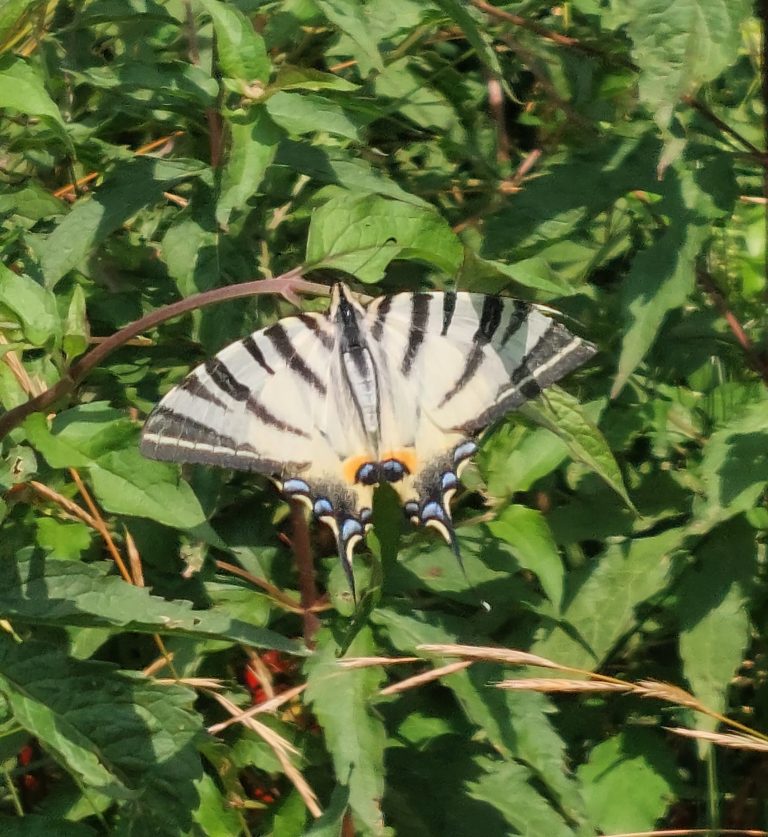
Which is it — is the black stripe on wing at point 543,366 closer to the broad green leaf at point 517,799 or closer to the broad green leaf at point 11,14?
the broad green leaf at point 517,799

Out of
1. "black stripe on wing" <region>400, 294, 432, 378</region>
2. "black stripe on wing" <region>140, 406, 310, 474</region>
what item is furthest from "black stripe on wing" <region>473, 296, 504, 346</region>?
"black stripe on wing" <region>140, 406, 310, 474</region>

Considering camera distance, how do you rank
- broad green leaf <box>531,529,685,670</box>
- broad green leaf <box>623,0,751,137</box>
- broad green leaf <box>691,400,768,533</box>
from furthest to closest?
broad green leaf <box>531,529,685,670</box> < broad green leaf <box>691,400,768,533</box> < broad green leaf <box>623,0,751,137</box>

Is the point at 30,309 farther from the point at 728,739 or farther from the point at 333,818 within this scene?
the point at 728,739

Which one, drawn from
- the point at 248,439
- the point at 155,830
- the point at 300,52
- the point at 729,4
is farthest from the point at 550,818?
the point at 300,52

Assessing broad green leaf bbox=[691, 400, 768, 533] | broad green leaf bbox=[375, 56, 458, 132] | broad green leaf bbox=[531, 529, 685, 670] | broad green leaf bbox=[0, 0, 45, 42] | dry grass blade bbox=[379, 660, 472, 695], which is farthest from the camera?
broad green leaf bbox=[375, 56, 458, 132]

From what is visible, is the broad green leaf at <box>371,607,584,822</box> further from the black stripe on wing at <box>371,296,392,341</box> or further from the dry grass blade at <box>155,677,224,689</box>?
the black stripe on wing at <box>371,296,392,341</box>

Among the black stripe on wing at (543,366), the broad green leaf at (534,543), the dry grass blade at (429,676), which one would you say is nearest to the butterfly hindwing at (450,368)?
the black stripe on wing at (543,366)

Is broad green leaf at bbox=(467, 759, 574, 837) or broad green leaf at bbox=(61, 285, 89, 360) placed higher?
broad green leaf at bbox=(61, 285, 89, 360)

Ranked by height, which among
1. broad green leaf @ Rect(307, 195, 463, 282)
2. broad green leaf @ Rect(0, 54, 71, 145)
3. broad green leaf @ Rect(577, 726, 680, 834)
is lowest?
broad green leaf @ Rect(577, 726, 680, 834)
